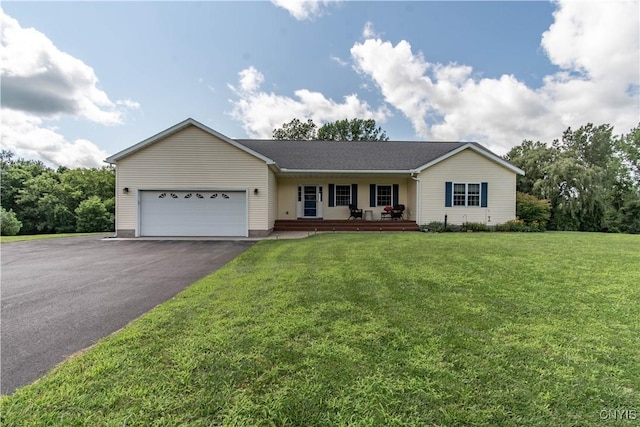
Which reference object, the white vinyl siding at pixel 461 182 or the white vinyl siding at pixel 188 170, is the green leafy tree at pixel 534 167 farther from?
the white vinyl siding at pixel 188 170

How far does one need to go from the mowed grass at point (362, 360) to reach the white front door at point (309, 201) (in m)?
11.2

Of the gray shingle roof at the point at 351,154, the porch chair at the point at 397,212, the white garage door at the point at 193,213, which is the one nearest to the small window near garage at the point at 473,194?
the gray shingle roof at the point at 351,154

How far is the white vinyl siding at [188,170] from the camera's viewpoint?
41.3ft

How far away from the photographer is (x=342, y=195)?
53.8ft

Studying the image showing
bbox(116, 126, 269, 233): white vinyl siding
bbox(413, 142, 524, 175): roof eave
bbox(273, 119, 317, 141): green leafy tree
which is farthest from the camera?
bbox(273, 119, 317, 141): green leafy tree

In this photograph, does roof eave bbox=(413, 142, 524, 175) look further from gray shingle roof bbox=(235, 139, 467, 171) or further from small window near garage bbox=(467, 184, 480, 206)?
small window near garage bbox=(467, 184, 480, 206)

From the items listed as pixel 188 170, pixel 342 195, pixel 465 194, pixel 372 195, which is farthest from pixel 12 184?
pixel 465 194

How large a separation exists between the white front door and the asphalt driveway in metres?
6.65

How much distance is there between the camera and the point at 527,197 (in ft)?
51.6

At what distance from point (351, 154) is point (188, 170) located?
358 inches

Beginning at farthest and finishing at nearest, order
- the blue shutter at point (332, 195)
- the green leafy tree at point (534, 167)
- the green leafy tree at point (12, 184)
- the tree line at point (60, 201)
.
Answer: the green leafy tree at point (12, 184) → the tree line at point (60, 201) → the green leafy tree at point (534, 167) → the blue shutter at point (332, 195)

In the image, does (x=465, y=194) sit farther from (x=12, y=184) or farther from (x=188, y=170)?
(x=12, y=184)

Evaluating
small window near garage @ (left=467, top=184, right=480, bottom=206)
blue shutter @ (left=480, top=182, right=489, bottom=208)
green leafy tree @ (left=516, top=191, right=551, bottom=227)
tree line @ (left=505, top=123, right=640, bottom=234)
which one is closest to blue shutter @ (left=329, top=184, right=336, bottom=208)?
small window near garage @ (left=467, top=184, right=480, bottom=206)

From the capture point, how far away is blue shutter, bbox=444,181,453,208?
14.7 m
